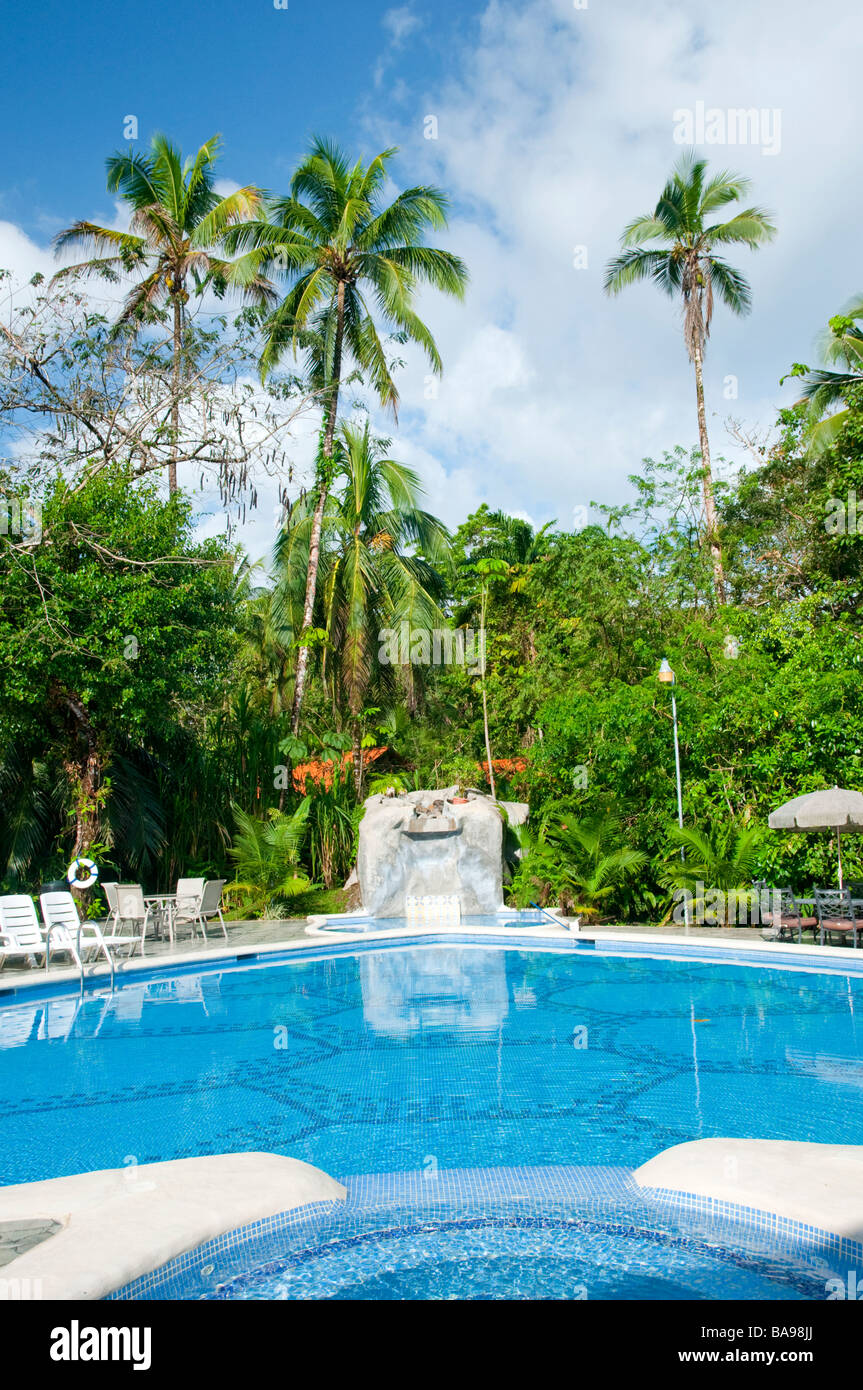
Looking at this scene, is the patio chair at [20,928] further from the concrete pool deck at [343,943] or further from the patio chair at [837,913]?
the patio chair at [837,913]

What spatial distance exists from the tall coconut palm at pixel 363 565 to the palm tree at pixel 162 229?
15.0 ft

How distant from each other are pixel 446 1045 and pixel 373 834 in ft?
24.0

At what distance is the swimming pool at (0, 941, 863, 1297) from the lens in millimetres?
4695

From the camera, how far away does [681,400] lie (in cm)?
2092

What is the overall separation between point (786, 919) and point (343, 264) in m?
15.1

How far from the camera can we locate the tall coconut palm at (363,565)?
64.8 feet

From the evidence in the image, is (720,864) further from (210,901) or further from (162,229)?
(162,229)

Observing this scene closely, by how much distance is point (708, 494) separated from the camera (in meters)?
18.1

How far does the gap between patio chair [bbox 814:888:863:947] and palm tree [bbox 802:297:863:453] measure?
11329 mm

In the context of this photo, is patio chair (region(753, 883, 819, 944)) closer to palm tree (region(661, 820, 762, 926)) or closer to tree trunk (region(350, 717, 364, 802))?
palm tree (region(661, 820, 762, 926))

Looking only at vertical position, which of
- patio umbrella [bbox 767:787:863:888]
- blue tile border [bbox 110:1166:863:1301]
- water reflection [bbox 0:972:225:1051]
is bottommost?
water reflection [bbox 0:972:225:1051]

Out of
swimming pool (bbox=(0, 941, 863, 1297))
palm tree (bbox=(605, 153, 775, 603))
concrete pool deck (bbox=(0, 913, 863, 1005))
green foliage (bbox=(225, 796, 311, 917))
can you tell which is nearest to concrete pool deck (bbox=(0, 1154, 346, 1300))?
swimming pool (bbox=(0, 941, 863, 1297))

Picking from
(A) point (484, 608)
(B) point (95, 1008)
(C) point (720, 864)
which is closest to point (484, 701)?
(A) point (484, 608)

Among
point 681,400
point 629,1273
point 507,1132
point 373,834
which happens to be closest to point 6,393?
point 373,834
